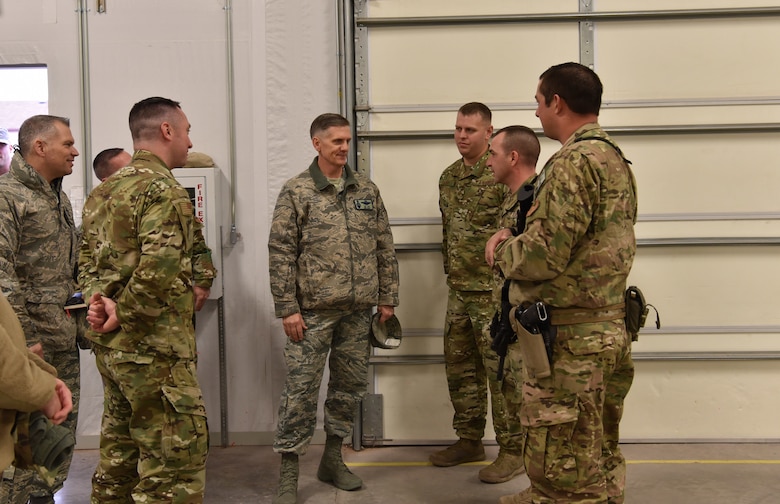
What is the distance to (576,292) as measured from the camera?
8.63 feet

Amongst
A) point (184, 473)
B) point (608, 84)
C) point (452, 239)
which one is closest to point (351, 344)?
point (452, 239)

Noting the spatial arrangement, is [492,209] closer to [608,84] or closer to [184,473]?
[608,84]

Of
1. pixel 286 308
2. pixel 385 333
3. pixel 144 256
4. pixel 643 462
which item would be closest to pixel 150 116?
pixel 144 256

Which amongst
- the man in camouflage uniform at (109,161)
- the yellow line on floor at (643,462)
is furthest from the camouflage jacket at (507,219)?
the man in camouflage uniform at (109,161)

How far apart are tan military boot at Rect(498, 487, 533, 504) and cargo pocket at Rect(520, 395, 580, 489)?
0.91m

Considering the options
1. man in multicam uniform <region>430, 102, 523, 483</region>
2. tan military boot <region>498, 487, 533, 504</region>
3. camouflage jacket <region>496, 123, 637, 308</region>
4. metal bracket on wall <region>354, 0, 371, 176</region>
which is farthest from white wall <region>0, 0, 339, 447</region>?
camouflage jacket <region>496, 123, 637, 308</region>

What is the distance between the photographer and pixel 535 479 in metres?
2.68

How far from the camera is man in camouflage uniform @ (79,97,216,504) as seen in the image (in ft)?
8.68

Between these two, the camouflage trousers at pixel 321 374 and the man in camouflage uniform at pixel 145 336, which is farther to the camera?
the camouflage trousers at pixel 321 374

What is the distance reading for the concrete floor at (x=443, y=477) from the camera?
3754mm

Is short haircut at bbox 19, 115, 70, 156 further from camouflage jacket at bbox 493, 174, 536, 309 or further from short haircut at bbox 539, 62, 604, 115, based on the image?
short haircut at bbox 539, 62, 604, 115

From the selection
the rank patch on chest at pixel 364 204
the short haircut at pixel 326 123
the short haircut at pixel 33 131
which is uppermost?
the short haircut at pixel 326 123

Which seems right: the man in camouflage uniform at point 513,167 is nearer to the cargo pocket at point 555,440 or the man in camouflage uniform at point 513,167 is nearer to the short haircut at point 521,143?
the short haircut at point 521,143

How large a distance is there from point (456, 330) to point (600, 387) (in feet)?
5.11
